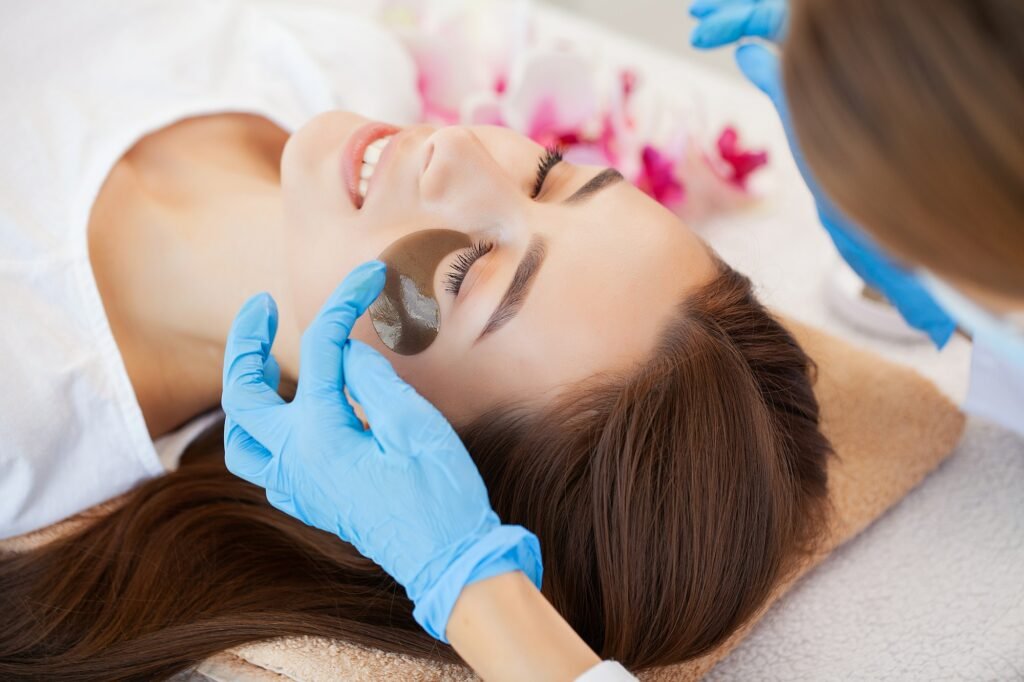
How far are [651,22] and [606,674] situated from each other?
2.66 m

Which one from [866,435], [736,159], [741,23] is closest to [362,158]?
[741,23]

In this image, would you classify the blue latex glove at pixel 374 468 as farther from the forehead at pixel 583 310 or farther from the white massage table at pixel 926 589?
the white massage table at pixel 926 589

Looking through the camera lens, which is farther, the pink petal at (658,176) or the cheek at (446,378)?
Result: the pink petal at (658,176)

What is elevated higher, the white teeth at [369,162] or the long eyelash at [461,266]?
the white teeth at [369,162]

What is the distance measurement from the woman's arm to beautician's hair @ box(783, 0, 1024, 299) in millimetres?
408

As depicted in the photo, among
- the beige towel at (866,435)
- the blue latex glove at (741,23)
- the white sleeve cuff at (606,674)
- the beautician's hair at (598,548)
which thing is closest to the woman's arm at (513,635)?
the white sleeve cuff at (606,674)

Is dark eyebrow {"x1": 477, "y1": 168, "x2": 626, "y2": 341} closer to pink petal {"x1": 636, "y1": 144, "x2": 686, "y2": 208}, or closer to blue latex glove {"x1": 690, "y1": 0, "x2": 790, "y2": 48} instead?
blue latex glove {"x1": 690, "y1": 0, "x2": 790, "y2": 48}

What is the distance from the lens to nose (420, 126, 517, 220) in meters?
0.97

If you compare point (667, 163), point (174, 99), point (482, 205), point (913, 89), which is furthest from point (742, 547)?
point (174, 99)

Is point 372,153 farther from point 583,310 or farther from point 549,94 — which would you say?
point 549,94

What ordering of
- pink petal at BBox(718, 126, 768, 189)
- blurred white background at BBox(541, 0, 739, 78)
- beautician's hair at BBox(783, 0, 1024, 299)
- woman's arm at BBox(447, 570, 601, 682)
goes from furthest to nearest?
blurred white background at BBox(541, 0, 739, 78) < pink petal at BBox(718, 126, 768, 189) < woman's arm at BBox(447, 570, 601, 682) < beautician's hair at BBox(783, 0, 1024, 299)

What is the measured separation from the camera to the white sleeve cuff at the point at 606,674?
73cm

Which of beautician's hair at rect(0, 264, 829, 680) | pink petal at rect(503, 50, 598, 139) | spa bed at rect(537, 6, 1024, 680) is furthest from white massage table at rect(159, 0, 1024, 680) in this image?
pink petal at rect(503, 50, 598, 139)

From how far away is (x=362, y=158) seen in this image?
108cm
